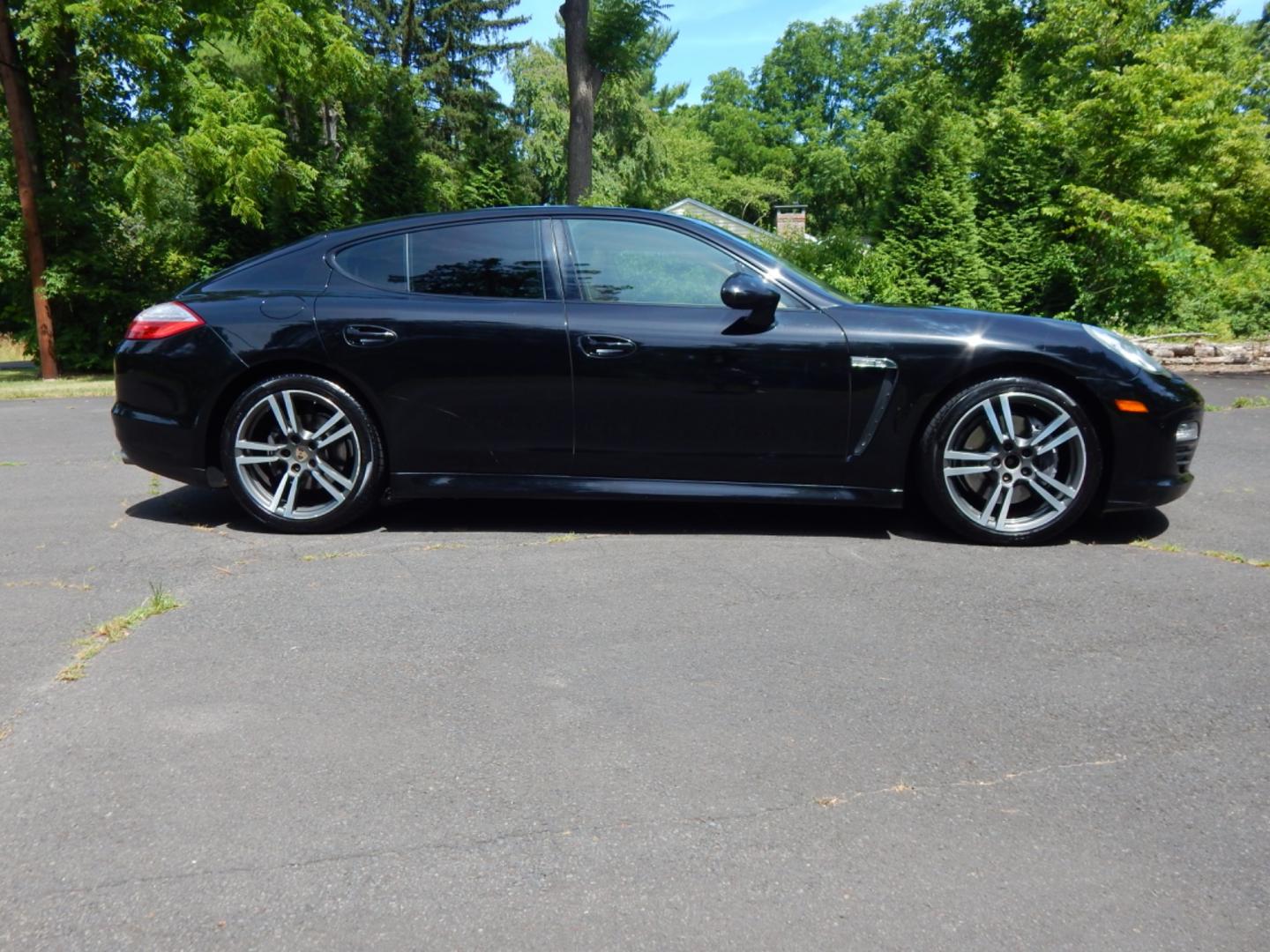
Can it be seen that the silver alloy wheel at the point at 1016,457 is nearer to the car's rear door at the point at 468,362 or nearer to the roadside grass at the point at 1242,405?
the car's rear door at the point at 468,362

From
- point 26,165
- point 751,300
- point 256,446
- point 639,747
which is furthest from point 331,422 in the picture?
point 26,165

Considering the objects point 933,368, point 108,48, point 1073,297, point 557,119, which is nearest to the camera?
point 933,368

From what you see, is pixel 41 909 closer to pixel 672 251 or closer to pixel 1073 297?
pixel 672 251

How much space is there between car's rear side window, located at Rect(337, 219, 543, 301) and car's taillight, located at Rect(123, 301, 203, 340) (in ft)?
2.46

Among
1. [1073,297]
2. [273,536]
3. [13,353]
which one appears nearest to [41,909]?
[273,536]

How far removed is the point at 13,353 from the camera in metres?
33.9

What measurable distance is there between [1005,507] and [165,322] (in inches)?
157

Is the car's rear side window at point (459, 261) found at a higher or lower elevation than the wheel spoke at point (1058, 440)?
higher

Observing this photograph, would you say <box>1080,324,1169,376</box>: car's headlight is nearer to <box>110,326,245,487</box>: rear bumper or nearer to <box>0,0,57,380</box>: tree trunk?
<box>110,326,245,487</box>: rear bumper

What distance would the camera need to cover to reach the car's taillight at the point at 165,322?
503 centimetres

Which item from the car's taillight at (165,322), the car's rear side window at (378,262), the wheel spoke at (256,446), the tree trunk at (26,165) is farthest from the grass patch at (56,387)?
the car's rear side window at (378,262)

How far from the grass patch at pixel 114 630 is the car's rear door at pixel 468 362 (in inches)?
52.4

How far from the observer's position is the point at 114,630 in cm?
357

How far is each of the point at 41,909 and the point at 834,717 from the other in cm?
190
